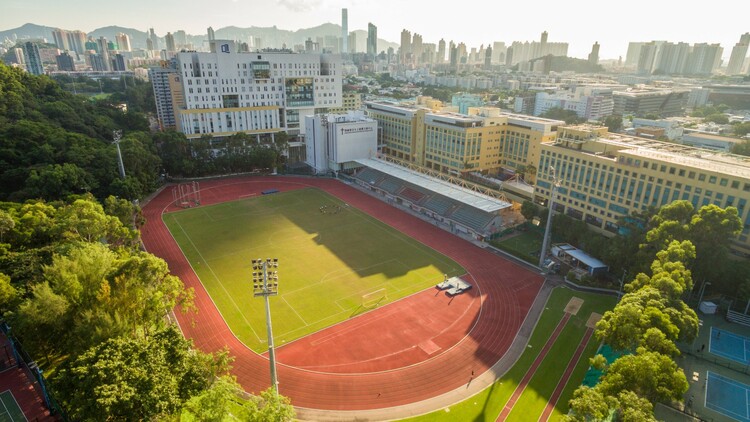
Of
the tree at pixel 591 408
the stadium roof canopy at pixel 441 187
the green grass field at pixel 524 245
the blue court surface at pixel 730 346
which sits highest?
the tree at pixel 591 408

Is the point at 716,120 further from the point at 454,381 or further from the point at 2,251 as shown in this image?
the point at 2,251

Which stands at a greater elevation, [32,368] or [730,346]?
[32,368]

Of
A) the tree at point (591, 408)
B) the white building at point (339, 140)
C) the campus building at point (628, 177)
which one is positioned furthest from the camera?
the white building at point (339, 140)

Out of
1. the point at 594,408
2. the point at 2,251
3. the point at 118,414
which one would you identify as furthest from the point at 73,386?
the point at 594,408

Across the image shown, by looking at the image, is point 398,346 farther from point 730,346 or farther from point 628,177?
point 628,177

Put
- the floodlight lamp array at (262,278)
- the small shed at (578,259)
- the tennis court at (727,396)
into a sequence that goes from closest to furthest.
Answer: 1. the floodlight lamp array at (262,278)
2. the tennis court at (727,396)
3. the small shed at (578,259)

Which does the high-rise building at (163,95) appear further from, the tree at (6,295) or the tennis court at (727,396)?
the tennis court at (727,396)

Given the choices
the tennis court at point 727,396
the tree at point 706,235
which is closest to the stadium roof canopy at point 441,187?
the tree at point 706,235

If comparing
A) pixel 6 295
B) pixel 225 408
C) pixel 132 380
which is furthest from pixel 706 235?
pixel 6 295
